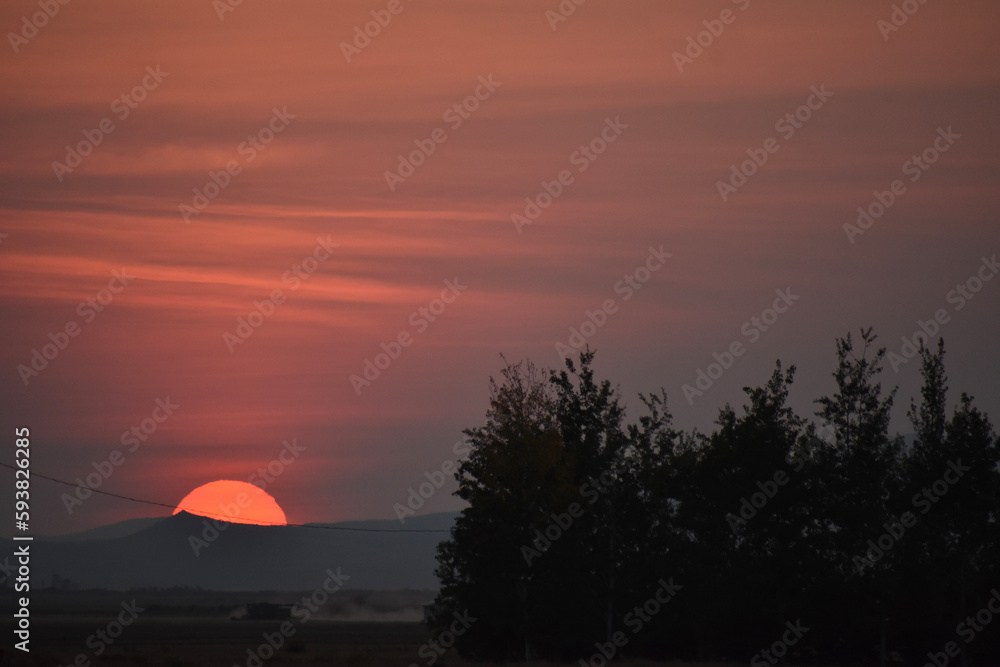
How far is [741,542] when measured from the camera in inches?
2085

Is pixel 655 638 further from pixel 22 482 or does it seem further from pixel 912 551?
pixel 22 482

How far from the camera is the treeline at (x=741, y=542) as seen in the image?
164 feet

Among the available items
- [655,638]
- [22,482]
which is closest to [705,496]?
[655,638]

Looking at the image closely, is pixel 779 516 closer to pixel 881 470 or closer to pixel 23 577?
pixel 881 470

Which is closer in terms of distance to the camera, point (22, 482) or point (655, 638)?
point (22, 482)

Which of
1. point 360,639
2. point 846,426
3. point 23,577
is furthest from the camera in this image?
point 360,639

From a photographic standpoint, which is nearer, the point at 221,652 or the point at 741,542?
the point at 741,542

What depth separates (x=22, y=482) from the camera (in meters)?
41.8

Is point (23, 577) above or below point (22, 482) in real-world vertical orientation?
below

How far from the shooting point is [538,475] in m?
50.5

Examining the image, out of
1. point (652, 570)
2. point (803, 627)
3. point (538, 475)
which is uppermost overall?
point (538, 475)

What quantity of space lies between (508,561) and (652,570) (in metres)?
7.72

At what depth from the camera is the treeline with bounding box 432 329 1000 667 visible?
50.1 m

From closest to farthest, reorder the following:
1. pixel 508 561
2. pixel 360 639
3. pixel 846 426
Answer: pixel 508 561 < pixel 846 426 < pixel 360 639
